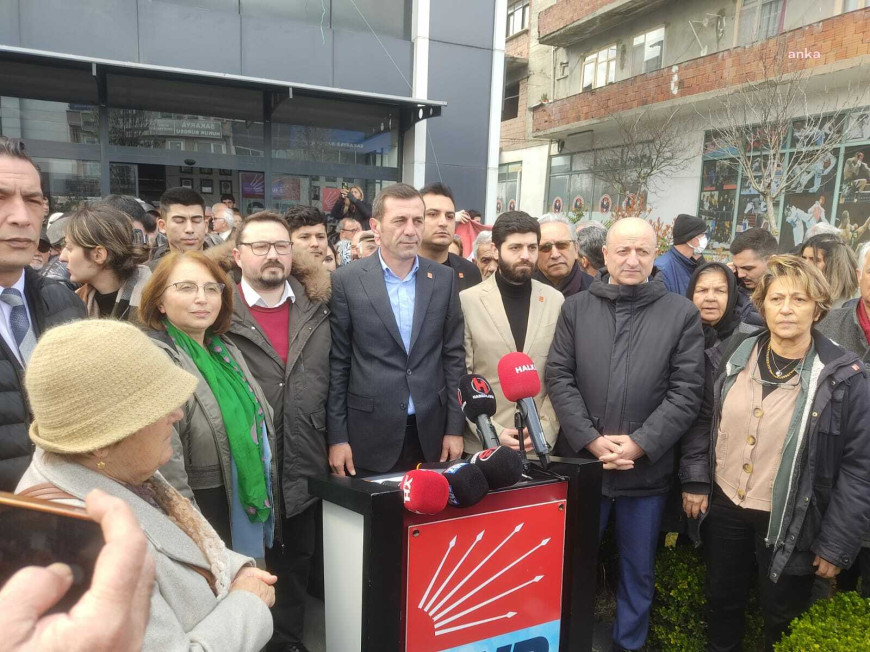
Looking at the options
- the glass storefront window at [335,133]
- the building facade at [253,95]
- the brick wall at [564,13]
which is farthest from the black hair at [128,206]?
the brick wall at [564,13]

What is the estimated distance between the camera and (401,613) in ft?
6.05

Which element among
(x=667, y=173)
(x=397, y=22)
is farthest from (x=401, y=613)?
(x=667, y=173)

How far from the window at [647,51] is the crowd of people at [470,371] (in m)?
17.3

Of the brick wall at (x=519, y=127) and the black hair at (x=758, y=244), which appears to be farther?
the brick wall at (x=519, y=127)

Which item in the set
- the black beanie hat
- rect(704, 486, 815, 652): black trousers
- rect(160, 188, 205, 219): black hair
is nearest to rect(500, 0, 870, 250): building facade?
the black beanie hat

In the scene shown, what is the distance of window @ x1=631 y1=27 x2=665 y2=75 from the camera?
18.8 m

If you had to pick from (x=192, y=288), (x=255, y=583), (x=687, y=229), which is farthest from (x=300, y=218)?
(x=687, y=229)

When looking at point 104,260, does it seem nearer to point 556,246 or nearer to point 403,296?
point 403,296

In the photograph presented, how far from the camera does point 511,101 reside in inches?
1058

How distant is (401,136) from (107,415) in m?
12.1

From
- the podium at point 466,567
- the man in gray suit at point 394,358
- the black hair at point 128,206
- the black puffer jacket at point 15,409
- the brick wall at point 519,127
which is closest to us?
the podium at point 466,567

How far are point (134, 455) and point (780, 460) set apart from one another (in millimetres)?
2623

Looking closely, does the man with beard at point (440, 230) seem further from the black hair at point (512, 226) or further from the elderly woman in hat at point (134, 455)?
the elderly woman in hat at point (134, 455)

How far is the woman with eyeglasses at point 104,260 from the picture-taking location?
11.1ft
